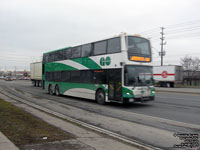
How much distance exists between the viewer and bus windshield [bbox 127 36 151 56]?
11.8 metres

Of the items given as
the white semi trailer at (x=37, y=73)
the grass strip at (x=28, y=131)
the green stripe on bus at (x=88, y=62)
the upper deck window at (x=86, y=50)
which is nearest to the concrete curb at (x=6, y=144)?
the grass strip at (x=28, y=131)

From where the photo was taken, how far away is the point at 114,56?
12109mm

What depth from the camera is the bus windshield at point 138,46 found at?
11.8 meters

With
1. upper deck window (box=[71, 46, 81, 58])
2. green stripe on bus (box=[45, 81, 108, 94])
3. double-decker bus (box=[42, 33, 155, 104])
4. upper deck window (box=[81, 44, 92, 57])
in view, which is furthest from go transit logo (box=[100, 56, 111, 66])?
upper deck window (box=[71, 46, 81, 58])

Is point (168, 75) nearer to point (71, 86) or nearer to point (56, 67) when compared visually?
point (56, 67)

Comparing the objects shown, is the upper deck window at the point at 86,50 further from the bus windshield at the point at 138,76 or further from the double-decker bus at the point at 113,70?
the bus windshield at the point at 138,76

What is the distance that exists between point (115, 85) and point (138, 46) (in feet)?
9.01

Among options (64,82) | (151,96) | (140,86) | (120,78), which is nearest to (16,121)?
(120,78)

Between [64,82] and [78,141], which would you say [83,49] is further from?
[78,141]

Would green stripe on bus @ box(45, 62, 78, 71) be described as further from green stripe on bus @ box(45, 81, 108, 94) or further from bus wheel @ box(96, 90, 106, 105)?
bus wheel @ box(96, 90, 106, 105)

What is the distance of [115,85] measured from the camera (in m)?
12.0

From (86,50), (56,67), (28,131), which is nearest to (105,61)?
(86,50)

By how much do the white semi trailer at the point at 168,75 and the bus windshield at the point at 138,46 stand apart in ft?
85.3

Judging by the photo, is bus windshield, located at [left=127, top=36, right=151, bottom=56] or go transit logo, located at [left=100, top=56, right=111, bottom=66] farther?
go transit logo, located at [left=100, top=56, right=111, bottom=66]
